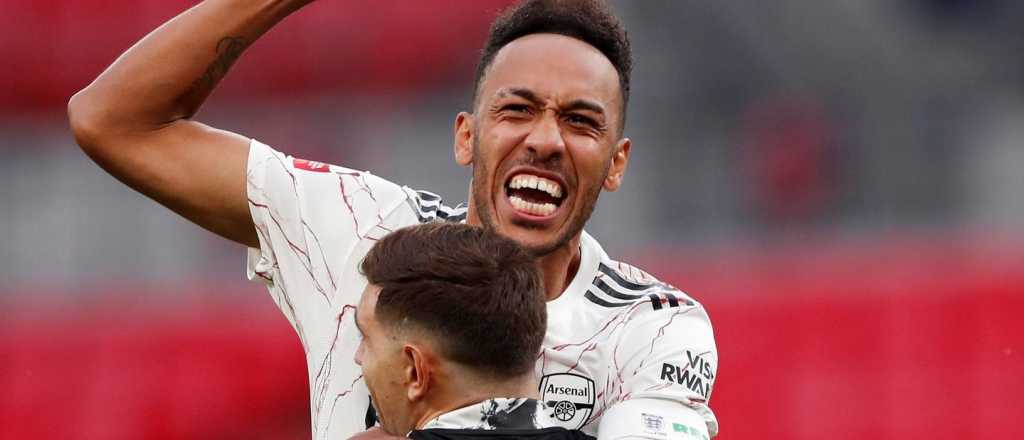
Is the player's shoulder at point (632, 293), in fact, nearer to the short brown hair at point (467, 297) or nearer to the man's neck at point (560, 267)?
the man's neck at point (560, 267)

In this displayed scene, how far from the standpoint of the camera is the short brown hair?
8.39 ft

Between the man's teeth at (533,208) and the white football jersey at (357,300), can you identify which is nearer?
the white football jersey at (357,300)

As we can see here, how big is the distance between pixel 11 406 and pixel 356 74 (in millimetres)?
2543

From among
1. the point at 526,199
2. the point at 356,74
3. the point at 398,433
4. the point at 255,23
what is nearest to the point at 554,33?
the point at 526,199

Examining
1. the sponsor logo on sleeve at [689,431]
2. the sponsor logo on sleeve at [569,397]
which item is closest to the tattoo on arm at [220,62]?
the sponsor logo on sleeve at [569,397]

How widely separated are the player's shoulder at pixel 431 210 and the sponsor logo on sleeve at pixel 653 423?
0.65m

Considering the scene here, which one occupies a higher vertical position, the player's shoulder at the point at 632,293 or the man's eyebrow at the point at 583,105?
the man's eyebrow at the point at 583,105

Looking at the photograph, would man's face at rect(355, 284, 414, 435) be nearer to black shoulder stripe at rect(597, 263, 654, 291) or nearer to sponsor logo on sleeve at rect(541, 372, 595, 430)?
sponsor logo on sleeve at rect(541, 372, 595, 430)

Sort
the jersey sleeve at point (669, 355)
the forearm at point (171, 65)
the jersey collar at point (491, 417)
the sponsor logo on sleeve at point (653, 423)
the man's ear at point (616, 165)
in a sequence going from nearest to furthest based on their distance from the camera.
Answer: the jersey collar at point (491, 417)
the sponsor logo on sleeve at point (653, 423)
the jersey sleeve at point (669, 355)
the forearm at point (171, 65)
the man's ear at point (616, 165)

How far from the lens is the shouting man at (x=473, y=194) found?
318cm

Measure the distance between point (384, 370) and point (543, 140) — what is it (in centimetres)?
82

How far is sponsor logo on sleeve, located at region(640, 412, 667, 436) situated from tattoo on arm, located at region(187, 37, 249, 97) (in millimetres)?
1121

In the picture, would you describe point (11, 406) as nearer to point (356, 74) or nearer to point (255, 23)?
point (356, 74)

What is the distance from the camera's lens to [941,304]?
317 inches
